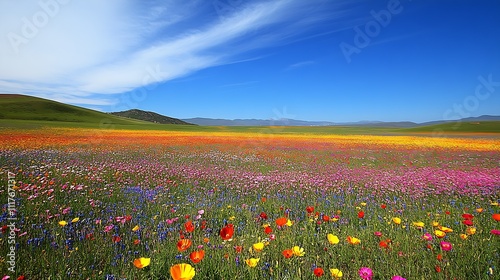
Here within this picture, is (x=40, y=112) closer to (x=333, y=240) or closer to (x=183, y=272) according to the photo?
(x=183, y=272)

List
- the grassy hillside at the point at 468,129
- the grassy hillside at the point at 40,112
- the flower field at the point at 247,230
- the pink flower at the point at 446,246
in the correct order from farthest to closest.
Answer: the grassy hillside at the point at 468,129 → the grassy hillside at the point at 40,112 → the flower field at the point at 247,230 → the pink flower at the point at 446,246

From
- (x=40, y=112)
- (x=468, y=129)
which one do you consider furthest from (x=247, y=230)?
(x=468, y=129)

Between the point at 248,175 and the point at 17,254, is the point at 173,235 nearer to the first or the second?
the point at 17,254

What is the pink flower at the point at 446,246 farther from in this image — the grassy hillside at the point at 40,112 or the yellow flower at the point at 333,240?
the grassy hillside at the point at 40,112

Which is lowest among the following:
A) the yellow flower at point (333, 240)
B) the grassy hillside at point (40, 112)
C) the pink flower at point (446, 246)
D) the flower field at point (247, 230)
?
the flower field at point (247, 230)

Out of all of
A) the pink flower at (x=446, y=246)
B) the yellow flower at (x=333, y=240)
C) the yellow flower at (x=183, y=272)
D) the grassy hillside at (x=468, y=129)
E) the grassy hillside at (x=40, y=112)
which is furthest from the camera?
the grassy hillside at (x=468, y=129)

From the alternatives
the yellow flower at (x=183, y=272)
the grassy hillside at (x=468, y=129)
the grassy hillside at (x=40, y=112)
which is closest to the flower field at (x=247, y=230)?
the yellow flower at (x=183, y=272)

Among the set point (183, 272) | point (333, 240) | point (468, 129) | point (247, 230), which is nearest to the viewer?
point (183, 272)

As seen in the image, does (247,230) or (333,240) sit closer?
(333,240)

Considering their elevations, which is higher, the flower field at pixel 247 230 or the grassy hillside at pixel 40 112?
the grassy hillside at pixel 40 112

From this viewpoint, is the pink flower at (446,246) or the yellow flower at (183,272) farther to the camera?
the pink flower at (446,246)

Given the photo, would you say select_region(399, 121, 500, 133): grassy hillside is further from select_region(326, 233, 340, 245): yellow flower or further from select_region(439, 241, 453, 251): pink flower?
select_region(326, 233, 340, 245): yellow flower

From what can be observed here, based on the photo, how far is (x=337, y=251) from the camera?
329cm

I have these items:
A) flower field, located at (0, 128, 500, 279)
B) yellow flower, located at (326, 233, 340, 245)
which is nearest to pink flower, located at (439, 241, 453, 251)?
flower field, located at (0, 128, 500, 279)
